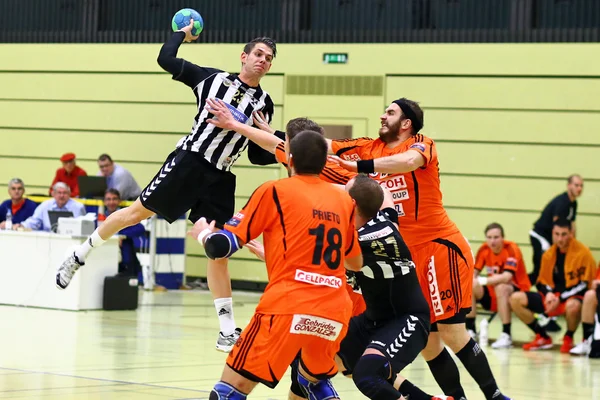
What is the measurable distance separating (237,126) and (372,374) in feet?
6.82

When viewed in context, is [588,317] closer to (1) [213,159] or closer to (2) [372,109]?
(1) [213,159]

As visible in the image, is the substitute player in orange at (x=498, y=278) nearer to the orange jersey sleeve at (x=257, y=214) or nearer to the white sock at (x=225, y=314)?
the white sock at (x=225, y=314)

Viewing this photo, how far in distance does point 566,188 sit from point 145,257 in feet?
21.6

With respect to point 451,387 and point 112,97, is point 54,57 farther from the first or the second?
point 451,387

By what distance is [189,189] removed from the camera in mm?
8445

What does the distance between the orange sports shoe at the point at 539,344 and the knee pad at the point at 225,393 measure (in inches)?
294

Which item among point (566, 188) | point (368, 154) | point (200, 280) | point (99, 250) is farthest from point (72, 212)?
point (368, 154)

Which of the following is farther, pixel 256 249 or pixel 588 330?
pixel 588 330

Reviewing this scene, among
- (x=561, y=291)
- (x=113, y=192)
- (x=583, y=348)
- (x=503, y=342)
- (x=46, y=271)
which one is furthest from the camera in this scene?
(x=113, y=192)

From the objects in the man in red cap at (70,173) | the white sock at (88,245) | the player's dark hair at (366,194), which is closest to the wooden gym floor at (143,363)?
the white sock at (88,245)

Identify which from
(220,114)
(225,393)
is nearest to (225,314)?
(220,114)

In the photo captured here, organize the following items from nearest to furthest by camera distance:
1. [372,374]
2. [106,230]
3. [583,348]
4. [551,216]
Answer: [372,374] → [106,230] → [583,348] → [551,216]

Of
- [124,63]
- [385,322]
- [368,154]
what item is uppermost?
[124,63]

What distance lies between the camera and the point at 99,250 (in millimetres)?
14359
